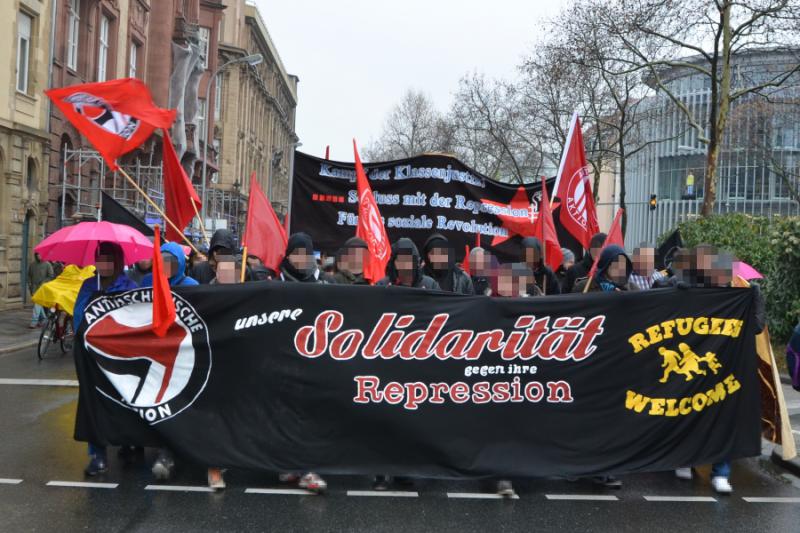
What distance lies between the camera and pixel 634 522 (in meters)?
6.12

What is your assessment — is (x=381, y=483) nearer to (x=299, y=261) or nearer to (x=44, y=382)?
(x=299, y=261)

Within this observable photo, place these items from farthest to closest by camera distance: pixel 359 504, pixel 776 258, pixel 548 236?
pixel 776 258, pixel 548 236, pixel 359 504

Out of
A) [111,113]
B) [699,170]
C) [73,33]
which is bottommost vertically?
[111,113]

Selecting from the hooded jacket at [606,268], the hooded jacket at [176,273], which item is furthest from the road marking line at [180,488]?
the hooded jacket at [606,268]

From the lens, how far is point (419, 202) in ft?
35.8

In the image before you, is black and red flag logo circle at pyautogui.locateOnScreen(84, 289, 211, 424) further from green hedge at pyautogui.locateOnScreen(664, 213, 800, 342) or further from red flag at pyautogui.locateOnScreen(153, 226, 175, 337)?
green hedge at pyautogui.locateOnScreen(664, 213, 800, 342)

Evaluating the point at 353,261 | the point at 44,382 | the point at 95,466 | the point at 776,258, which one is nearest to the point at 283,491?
the point at 95,466

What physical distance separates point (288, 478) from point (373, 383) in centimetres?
92

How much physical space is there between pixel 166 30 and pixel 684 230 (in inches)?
959

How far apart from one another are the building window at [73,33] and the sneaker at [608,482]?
24.6 meters

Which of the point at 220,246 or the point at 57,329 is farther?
the point at 57,329

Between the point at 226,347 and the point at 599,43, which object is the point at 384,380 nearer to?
the point at 226,347

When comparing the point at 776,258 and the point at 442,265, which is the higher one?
the point at 776,258

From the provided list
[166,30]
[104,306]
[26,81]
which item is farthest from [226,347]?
[166,30]
